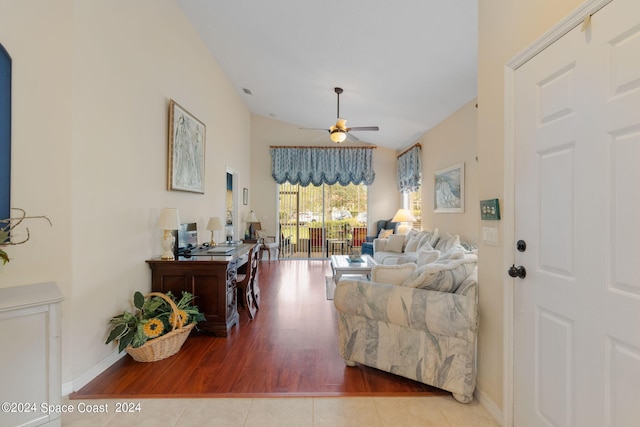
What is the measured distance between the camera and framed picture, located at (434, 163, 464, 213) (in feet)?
15.1

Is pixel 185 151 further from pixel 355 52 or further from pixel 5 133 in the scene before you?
pixel 355 52

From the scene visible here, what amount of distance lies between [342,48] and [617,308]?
3491mm

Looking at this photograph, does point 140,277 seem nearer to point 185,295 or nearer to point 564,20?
point 185,295

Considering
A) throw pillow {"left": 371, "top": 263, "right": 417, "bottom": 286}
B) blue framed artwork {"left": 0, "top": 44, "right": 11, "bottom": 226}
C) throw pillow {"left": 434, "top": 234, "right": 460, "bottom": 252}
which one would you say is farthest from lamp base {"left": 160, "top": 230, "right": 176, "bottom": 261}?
throw pillow {"left": 434, "top": 234, "right": 460, "bottom": 252}

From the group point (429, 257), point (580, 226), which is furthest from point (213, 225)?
point (580, 226)

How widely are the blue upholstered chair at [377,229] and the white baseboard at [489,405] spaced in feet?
15.5

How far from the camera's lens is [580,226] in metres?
1.26

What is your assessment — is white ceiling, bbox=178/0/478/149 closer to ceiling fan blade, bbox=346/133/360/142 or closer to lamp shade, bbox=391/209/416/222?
ceiling fan blade, bbox=346/133/360/142

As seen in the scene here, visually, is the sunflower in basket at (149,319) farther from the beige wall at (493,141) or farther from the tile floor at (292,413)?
the beige wall at (493,141)

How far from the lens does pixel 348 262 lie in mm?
4480

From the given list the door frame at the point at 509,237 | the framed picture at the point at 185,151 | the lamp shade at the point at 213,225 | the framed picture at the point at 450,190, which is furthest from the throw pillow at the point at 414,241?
the framed picture at the point at 185,151

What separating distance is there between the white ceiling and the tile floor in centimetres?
313

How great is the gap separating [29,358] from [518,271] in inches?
103

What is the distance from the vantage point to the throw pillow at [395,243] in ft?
19.2
